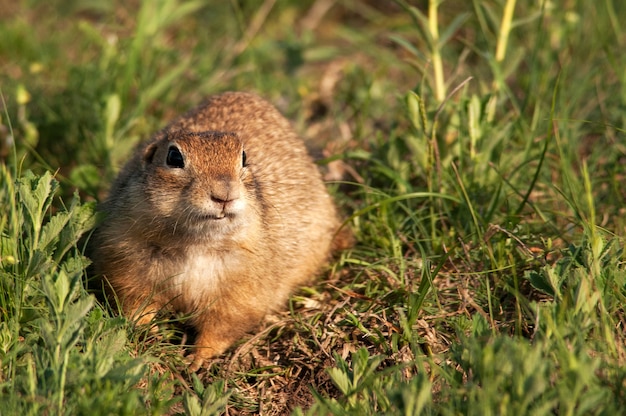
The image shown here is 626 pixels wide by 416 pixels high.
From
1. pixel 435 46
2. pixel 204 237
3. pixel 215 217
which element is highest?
pixel 435 46

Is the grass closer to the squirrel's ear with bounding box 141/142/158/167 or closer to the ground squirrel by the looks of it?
the ground squirrel

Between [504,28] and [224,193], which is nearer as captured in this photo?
[224,193]

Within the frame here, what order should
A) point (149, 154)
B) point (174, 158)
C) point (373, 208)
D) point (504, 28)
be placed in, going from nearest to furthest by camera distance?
point (174, 158) < point (149, 154) < point (373, 208) < point (504, 28)

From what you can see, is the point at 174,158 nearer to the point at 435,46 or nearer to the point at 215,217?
the point at 215,217

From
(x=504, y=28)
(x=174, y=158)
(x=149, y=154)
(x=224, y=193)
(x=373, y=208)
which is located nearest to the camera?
(x=224, y=193)

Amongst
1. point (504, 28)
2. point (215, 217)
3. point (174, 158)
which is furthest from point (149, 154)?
point (504, 28)

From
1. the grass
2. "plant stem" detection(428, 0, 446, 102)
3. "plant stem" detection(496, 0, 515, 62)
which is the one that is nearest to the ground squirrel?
the grass
